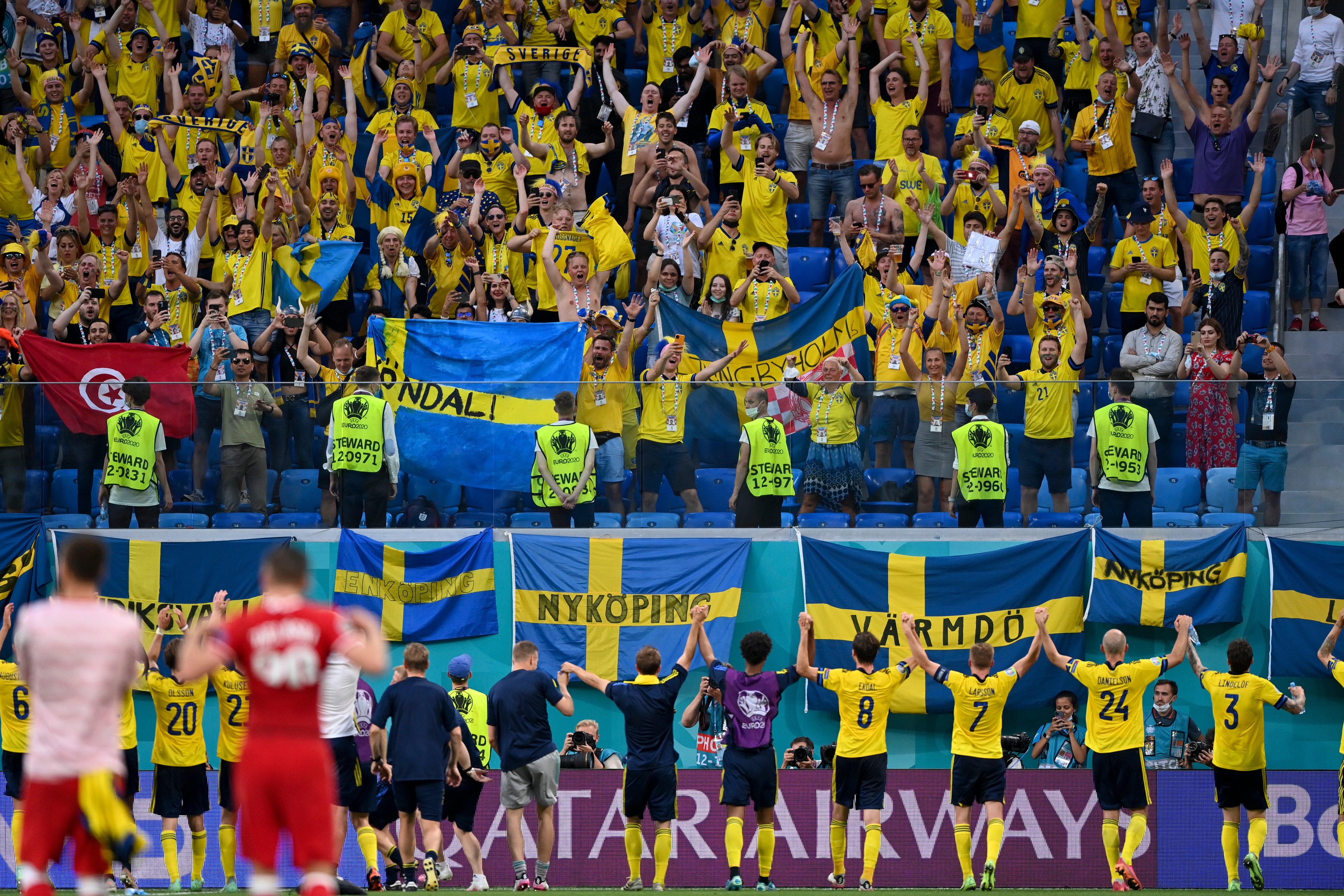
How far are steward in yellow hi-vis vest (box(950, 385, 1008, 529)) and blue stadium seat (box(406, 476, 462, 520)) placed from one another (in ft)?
17.1

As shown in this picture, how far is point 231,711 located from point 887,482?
687 centimetres

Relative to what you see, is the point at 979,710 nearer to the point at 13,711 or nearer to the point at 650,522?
the point at 650,522

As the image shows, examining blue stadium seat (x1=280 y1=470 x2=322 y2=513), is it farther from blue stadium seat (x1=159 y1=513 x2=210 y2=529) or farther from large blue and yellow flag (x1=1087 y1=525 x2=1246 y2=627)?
large blue and yellow flag (x1=1087 y1=525 x2=1246 y2=627)

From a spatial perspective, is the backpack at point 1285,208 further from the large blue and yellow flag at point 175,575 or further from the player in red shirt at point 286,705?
the player in red shirt at point 286,705

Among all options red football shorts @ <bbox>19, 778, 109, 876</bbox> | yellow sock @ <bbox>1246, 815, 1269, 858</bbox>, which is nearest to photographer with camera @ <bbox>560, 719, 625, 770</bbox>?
yellow sock @ <bbox>1246, 815, 1269, 858</bbox>

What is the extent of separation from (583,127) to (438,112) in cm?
287

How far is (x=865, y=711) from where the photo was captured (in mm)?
12875

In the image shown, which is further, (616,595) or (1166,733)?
(616,595)

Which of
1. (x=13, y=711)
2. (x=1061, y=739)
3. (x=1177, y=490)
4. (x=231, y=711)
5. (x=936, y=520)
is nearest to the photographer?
(x=231, y=711)

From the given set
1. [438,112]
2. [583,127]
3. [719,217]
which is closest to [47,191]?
[438,112]

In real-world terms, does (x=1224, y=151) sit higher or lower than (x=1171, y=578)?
higher

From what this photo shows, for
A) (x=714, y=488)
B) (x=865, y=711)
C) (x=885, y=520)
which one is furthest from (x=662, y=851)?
(x=885, y=520)

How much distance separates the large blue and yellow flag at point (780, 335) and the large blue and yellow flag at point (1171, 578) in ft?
11.3

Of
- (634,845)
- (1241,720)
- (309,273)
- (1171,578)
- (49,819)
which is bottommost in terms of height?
(634,845)
